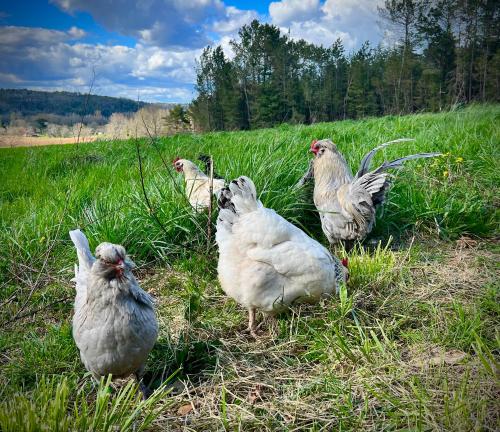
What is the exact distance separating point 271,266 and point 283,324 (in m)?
0.41

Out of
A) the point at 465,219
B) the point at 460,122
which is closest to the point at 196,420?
the point at 465,219

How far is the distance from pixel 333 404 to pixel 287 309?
881mm

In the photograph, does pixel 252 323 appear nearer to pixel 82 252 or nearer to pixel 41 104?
pixel 82 252

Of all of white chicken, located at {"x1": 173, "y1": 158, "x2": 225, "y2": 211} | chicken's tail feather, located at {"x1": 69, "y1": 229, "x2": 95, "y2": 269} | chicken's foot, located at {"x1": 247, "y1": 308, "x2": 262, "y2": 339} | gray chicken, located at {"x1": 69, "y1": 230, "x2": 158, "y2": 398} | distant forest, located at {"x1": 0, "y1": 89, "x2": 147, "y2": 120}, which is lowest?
chicken's foot, located at {"x1": 247, "y1": 308, "x2": 262, "y2": 339}

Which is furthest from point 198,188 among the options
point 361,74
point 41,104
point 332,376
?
point 361,74

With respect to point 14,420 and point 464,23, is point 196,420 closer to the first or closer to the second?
point 14,420

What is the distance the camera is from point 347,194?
144 inches

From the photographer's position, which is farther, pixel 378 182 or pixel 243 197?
pixel 378 182

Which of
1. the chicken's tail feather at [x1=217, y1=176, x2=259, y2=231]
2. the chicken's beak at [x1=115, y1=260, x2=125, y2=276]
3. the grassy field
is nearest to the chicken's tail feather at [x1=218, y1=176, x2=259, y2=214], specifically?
the chicken's tail feather at [x1=217, y1=176, x2=259, y2=231]

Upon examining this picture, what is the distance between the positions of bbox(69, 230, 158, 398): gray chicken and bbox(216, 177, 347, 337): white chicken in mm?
717

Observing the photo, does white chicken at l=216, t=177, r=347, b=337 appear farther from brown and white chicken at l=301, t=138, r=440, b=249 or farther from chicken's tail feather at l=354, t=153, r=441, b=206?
chicken's tail feather at l=354, t=153, r=441, b=206

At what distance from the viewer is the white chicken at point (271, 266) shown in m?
2.40

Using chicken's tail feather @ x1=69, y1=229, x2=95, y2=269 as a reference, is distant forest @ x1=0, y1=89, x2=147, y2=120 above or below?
above

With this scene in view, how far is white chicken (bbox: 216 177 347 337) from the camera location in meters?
2.40
